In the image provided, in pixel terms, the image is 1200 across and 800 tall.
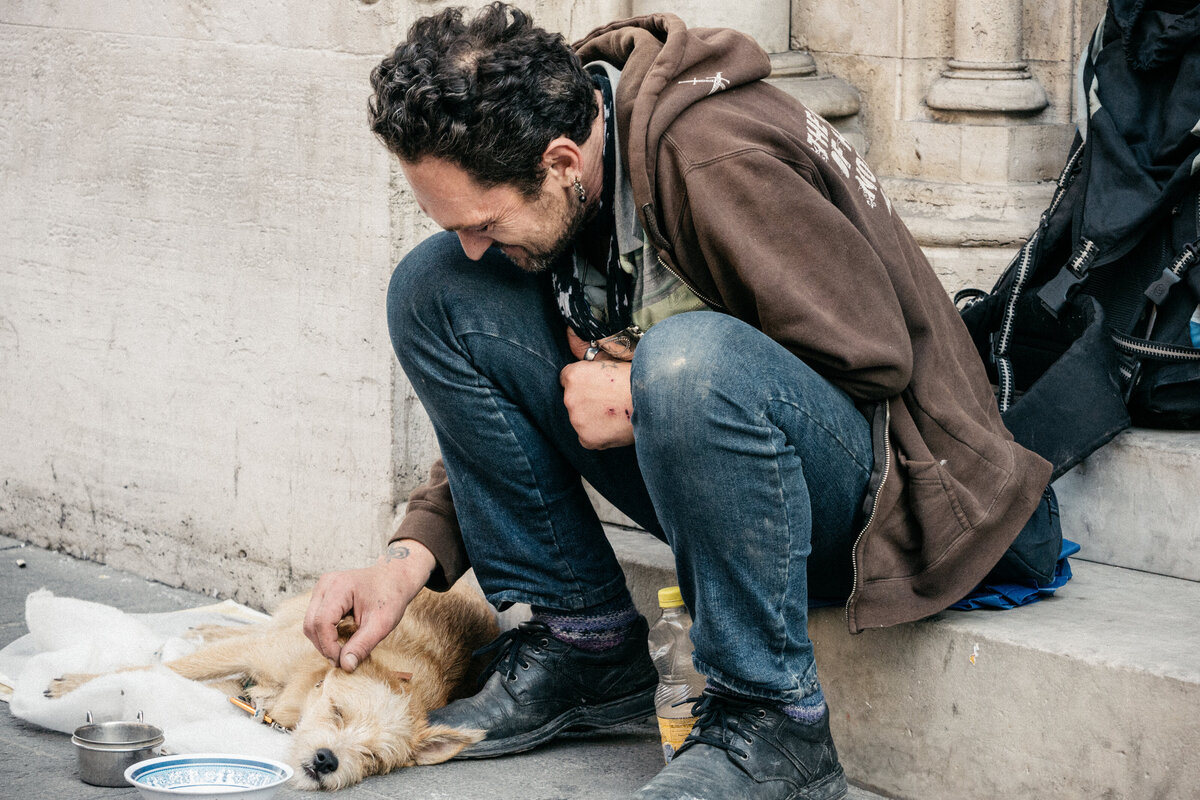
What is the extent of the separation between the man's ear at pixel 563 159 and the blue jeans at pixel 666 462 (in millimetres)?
293

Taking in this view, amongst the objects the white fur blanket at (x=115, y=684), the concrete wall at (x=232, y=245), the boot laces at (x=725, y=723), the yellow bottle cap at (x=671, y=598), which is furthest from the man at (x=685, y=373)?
the concrete wall at (x=232, y=245)

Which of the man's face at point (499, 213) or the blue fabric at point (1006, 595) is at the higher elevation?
the man's face at point (499, 213)

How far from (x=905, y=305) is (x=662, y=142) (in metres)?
0.48

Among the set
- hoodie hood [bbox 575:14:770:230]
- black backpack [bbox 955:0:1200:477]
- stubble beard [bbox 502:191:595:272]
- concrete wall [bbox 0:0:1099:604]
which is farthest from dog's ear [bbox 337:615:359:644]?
black backpack [bbox 955:0:1200:477]

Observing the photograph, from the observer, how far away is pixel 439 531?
8.55 feet

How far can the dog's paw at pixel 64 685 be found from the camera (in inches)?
104

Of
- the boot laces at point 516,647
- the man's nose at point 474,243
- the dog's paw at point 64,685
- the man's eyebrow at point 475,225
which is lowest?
the dog's paw at point 64,685

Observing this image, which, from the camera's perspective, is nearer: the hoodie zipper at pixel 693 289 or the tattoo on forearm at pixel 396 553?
the hoodie zipper at pixel 693 289

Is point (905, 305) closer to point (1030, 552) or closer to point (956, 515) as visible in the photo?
point (956, 515)

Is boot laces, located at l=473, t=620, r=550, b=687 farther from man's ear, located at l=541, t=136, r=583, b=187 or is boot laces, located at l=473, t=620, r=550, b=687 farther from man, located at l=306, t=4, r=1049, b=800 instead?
man's ear, located at l=541, t=136, r=583, b=187

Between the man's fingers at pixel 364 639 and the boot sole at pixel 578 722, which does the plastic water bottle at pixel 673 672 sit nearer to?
the boot sole at pixel 578 722

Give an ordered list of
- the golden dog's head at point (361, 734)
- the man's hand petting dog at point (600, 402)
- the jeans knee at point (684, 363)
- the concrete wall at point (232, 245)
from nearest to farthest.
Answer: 1. the jeans knee at point (684, 363)
2. the man's hand petting dog at point (600, 402)
3. the golden dog's head at point (361, 734)
4. the concrete wall at point (232, 245)

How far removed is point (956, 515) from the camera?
2193mm

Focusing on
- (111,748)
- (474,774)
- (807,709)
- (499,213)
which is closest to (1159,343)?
(807,709)
